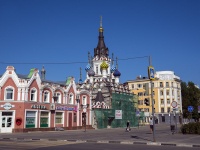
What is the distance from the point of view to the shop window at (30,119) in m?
36.5

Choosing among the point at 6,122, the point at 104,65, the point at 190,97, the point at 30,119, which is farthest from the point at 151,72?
the point at 190,97

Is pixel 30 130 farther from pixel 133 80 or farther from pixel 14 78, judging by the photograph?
pixel 133 80

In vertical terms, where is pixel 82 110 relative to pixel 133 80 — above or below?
below

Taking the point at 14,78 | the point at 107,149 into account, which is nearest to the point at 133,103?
the point at 14,78

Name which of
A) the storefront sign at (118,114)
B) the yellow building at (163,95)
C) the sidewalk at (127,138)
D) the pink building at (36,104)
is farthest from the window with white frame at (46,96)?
the yellow building at (163,95)

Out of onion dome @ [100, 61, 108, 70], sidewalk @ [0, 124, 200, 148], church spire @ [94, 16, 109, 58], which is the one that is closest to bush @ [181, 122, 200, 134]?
sidewalk @ [0, 124, 200, 148]

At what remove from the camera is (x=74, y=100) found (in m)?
45.6

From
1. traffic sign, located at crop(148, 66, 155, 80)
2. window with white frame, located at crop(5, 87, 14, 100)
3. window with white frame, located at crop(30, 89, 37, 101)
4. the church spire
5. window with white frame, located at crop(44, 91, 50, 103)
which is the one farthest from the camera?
the church spire

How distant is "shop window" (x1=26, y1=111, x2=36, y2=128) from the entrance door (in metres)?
2.21

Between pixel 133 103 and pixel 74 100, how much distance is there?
22109 millimetres

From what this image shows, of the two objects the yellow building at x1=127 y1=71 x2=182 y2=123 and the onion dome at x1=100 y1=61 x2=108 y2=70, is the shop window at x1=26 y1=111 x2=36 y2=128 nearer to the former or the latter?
the onion dome at x1=100 y1=61 x2=108 y2=70

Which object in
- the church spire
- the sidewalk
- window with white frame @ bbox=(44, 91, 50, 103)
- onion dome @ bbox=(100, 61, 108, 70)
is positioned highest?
the church spire

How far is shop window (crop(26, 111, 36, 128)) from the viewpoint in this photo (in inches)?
1436

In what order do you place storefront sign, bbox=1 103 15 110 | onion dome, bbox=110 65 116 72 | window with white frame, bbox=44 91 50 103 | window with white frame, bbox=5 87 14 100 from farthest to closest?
onion dome, bbox=110 65 116 72
window with white frame, bbox=44 91 50 103
window with white frame, bbox=5 87 14 100
storefront sign, bbox=1 103 15 110
